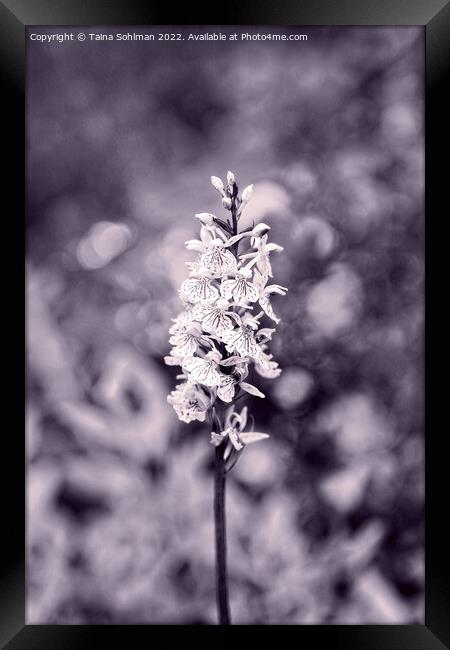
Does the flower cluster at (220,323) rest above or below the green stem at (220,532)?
above

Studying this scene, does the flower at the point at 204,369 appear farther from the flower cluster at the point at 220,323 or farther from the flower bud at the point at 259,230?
the flower bud at the point at 259,230

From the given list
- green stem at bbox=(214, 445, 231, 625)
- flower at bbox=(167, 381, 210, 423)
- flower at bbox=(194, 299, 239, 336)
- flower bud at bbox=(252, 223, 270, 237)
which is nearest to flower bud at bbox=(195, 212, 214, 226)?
flower bud at bbox=(252, 223, 270, 237)

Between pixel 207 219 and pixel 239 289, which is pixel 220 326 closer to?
pixel 239 289

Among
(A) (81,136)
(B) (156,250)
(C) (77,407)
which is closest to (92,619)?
(C) (77,407)

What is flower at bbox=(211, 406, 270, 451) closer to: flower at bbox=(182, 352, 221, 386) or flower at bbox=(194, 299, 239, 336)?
flower at bbox=(182, 352, 221, 386)

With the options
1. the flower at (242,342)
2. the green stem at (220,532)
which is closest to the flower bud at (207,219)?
the flower at (242,342)
